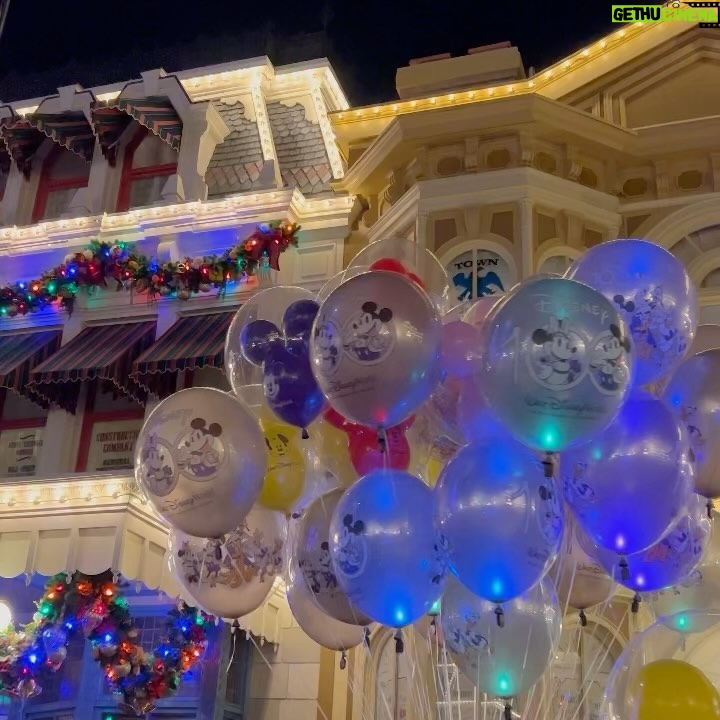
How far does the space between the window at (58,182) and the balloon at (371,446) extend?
8.11 metres

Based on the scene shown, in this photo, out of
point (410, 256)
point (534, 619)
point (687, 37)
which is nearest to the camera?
point (534, 619)

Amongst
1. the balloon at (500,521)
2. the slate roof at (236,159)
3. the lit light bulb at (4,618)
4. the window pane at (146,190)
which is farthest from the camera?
the window pane at (146,190)

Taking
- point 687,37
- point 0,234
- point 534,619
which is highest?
point 687,37

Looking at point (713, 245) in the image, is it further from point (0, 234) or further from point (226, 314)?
point (0, 234)

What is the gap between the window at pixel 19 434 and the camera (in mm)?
10148

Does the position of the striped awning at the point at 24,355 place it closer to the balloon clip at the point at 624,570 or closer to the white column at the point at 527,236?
the white column at the point at 527,236

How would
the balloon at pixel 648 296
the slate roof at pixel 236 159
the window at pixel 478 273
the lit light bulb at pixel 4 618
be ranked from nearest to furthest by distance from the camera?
the balloon at pixel 648 296 → the lit light bulb at pixel 4 618 → the window at pixel 478 273 → the slate roof at pixel 236 159

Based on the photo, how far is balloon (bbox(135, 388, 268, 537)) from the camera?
4246 millimetres

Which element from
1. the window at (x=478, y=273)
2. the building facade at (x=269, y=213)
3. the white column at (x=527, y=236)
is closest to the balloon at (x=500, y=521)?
the building facade at (x=269, y=213)

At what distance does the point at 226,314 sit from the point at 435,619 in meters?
5.79

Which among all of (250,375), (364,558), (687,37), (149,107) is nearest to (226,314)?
(149,107)

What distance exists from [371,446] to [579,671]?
2.53m

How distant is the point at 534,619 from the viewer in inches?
164

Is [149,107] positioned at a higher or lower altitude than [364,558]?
higher
